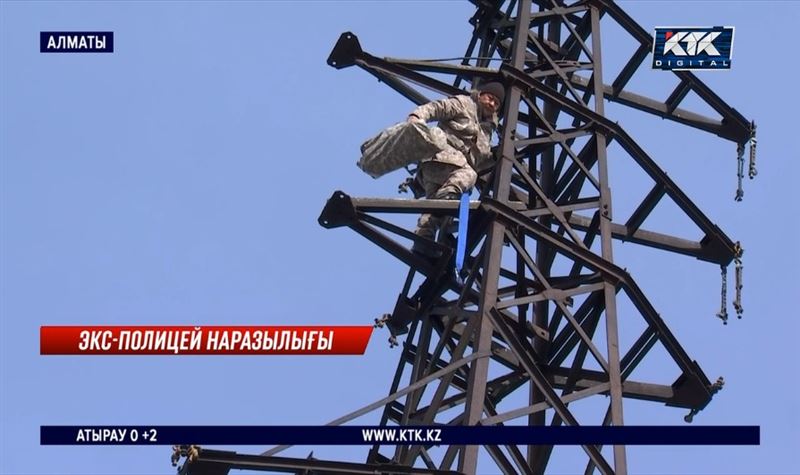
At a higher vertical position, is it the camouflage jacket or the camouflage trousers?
the camouflage jacket

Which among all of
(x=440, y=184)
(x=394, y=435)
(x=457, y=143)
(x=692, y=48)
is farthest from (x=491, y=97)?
(x=394, y=435)

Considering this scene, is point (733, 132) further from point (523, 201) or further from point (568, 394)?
point (568, 394)

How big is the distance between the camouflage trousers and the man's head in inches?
26.5

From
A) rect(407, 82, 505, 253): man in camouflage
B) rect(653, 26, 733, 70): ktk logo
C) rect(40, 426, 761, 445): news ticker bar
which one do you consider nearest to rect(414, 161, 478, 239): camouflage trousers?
rect(407, 82, 505, 253): man in camouflage

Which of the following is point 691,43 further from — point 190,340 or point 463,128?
point 190,340

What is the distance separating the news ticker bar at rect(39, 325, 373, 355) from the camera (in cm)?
1978

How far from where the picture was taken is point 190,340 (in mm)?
19906

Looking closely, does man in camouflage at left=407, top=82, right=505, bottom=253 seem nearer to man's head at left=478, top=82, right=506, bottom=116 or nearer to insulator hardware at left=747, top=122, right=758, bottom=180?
man's head at left=478, top=82, right=506, bottom=116

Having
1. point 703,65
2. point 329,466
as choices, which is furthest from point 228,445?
point 703,65

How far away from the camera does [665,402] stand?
1839 cm

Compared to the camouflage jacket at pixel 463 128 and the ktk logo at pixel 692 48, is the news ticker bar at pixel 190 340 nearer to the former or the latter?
the camouflage jacket at pixel 463 128

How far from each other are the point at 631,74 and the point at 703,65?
0.87m

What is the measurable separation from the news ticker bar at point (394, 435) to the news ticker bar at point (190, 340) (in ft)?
7.30

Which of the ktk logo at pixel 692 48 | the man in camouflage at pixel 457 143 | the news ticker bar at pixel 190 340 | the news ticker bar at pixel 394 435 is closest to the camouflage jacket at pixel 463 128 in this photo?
the man in camouflage at pixel 457 143
